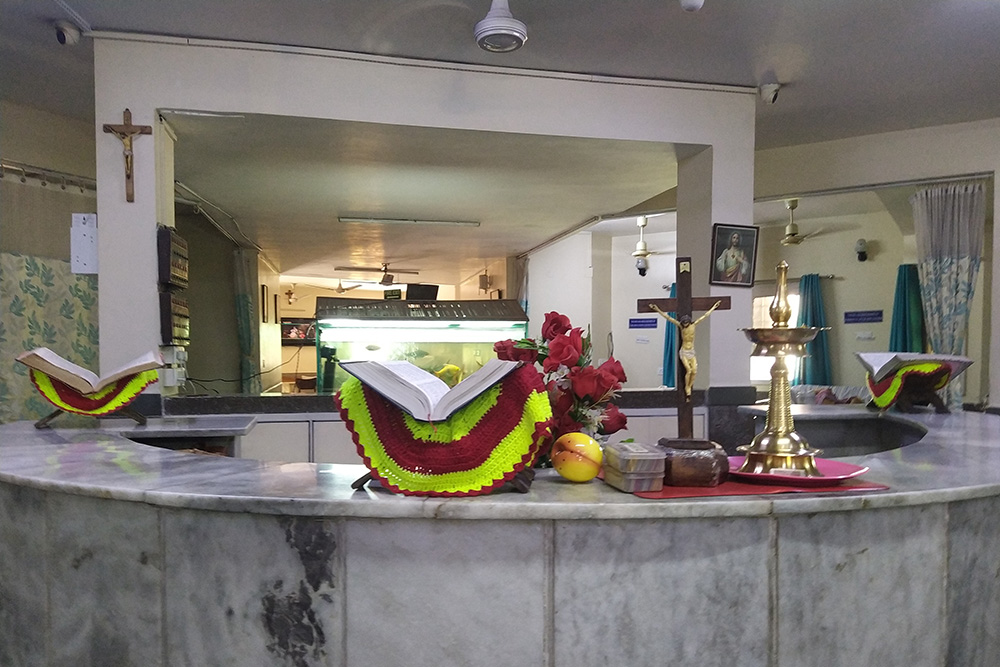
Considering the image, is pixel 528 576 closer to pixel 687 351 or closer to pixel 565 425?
pixel 565 425

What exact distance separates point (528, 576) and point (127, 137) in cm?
317

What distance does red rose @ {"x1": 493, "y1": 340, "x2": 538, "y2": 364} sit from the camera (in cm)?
185

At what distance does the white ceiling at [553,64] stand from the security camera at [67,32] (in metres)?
0.05

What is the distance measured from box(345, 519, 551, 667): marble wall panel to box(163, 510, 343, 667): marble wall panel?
6 cm

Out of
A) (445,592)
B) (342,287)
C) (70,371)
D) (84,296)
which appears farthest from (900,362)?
(342,287)

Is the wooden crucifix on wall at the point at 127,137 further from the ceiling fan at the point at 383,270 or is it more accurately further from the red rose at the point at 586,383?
the ceiling fan at the point at 383,270

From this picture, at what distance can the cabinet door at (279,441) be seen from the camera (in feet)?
12.1

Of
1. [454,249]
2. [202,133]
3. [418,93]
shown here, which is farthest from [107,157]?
[454,249]

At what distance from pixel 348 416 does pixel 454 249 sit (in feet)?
26.2

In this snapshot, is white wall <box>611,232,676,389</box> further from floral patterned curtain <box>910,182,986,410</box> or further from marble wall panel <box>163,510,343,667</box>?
marble wall panel <box>163,510,343,667</box>

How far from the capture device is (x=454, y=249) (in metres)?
9.30

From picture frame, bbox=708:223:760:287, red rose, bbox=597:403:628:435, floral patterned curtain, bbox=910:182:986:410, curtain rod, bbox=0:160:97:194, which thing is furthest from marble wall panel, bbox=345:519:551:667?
floral patterned curtain, bbox=910:182:986:410

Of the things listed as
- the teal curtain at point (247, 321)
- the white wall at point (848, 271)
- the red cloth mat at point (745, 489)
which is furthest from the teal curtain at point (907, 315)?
the teal curtain at point (247, 321)

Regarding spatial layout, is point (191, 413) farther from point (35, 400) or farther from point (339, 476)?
point (339, 476)
